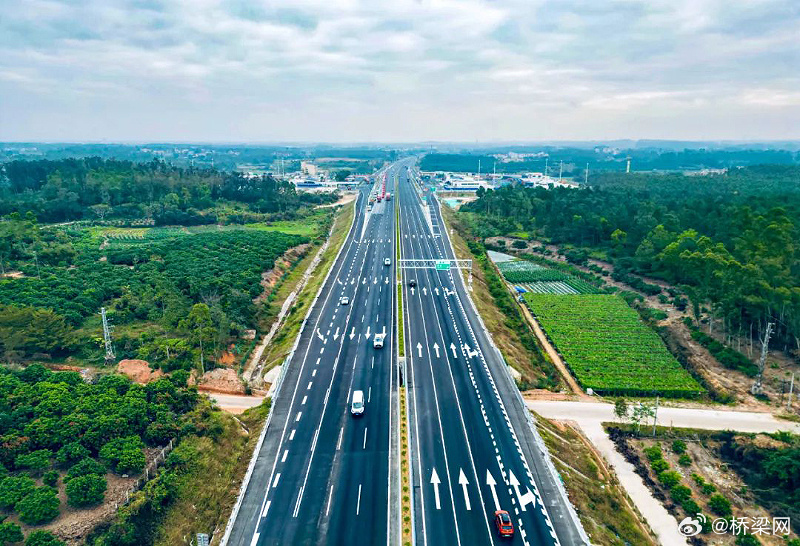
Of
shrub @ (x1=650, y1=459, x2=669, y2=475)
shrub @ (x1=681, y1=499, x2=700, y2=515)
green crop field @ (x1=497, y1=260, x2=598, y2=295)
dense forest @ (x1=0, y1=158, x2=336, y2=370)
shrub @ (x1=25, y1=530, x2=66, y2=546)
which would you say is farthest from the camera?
green crop field @ (x1=497, y1=260, x2=598, y2=295)

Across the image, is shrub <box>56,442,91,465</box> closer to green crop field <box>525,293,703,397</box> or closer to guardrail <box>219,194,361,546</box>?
guardrail <box>219,194,361,546</box>

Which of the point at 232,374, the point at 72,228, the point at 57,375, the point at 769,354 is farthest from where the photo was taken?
the point at 72,228

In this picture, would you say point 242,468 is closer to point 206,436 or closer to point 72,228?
point 206,436

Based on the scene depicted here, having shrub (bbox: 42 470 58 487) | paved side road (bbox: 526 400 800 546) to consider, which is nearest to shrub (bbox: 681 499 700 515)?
paved side road (bbox: 526 400 800 546)

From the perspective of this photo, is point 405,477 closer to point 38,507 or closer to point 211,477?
point 211,477

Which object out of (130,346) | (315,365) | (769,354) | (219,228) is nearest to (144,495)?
(315,365)
